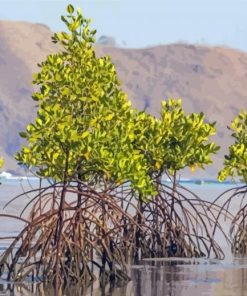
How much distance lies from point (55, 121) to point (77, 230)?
97.9 inches

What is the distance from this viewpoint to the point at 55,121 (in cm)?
2702

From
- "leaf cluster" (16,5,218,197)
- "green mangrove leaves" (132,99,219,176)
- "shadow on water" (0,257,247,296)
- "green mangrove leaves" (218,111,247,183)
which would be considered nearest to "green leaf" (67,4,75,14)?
"leaf cluster" (16,5,218,197)

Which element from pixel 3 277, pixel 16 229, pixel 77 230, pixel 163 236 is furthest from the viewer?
pixel 16 229

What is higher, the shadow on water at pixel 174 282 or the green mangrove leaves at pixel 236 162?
the green mangrove leaves at pixel 236 162

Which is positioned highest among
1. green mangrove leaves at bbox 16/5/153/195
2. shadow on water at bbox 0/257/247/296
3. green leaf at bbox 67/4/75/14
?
green leaf at bbox 67/4/75/14

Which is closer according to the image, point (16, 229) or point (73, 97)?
point (73, 97)

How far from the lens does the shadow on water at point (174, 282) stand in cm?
2678

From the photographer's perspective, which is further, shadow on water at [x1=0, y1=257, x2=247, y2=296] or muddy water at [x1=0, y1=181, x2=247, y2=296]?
muddy water at [x1=0, y1=181, x2=247, y2=296]

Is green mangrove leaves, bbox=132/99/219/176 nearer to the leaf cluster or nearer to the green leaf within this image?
the leaf cluster

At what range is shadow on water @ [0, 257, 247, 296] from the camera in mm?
26781

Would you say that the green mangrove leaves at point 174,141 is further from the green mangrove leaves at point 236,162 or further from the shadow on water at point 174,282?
the green mangrove leaves at point 236,162

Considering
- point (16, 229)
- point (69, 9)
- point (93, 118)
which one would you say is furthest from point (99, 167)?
point (16, 229)

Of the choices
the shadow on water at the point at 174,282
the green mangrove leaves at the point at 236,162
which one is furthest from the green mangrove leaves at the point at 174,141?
the green mangrove leaves at the point at 236,162

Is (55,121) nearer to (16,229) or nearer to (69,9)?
(69,9)
